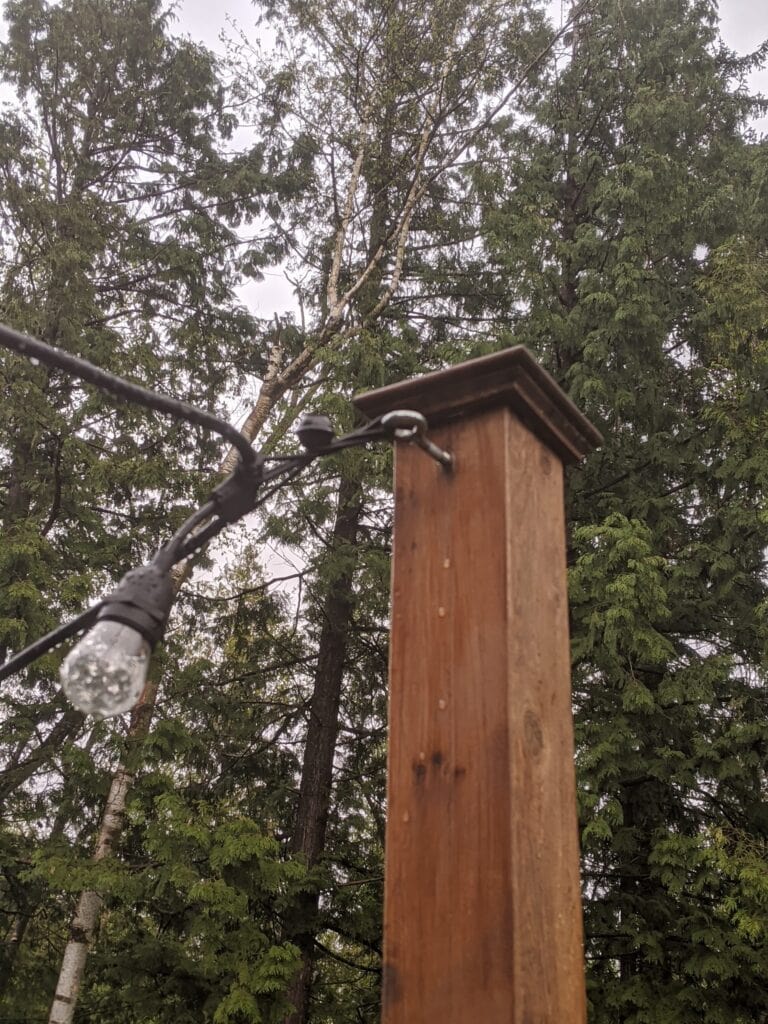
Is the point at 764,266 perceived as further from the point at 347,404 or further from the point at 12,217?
the point at 12,217

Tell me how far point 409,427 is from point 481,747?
0.55m

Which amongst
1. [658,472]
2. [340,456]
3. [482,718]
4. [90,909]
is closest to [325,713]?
[340,456]

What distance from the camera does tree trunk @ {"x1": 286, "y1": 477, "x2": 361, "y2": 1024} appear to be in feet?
23.1

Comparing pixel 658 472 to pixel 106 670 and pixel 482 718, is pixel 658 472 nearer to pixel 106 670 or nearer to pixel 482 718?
pixel 482 718

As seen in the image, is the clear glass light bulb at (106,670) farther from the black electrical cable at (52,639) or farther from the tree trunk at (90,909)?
the tree trunk at (90,909)

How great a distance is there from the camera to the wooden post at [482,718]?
1.23 m

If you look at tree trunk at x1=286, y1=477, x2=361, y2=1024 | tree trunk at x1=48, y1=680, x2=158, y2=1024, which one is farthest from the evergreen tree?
tree trunk at x1=48, y1=680, x2=158, y2=1024

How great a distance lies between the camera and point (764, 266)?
22.2ft

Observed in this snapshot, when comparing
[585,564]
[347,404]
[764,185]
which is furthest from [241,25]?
[585,564]

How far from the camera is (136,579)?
4.33ft

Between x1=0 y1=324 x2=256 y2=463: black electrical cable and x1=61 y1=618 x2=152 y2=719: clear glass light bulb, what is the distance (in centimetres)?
35

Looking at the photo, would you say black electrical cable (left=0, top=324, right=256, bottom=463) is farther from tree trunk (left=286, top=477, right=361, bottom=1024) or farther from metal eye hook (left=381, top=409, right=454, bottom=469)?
tree trunk (left=286, top=477, right=361, bottom=1024)

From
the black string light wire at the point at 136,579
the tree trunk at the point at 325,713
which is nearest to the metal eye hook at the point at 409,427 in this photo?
the black string light wire at the point at 136,579

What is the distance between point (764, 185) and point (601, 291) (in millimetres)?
1804
